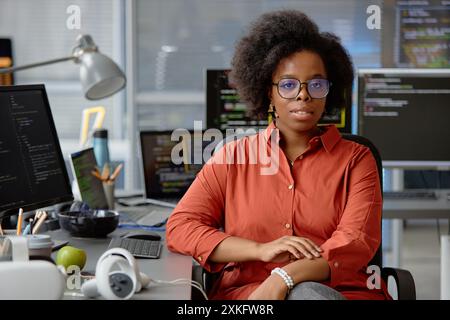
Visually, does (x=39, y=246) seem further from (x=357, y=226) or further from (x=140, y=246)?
(x=357, y=226)

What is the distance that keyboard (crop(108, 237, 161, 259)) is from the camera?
211 cm

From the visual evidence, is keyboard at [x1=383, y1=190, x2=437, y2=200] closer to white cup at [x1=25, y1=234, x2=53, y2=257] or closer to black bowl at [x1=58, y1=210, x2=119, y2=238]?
black bowl at [x1=58, y1=210, x2=119, y2=238]

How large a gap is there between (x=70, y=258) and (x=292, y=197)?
0.62 meters

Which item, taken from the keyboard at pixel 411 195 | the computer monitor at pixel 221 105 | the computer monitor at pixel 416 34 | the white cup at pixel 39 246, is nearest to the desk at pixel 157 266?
the white cup at pixel 39 246

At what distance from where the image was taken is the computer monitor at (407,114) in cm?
370

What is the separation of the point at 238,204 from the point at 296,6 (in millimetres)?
2671

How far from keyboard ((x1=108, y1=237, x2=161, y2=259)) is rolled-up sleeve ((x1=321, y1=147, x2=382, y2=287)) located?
468 mm

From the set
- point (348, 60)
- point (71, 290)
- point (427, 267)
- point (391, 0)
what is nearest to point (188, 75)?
point (391, 0)

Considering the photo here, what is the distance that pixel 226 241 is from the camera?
2061 mm

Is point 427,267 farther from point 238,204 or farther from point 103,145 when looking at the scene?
point 238,204

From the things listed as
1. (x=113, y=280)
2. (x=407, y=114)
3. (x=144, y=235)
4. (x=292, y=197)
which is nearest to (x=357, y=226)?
(x=292, y=197)

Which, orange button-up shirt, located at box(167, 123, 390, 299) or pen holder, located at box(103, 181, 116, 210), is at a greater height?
orange button-up shirt, located at box(167, 123, 390, 299)

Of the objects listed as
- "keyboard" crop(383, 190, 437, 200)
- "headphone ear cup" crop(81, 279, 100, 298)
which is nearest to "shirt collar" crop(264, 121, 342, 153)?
"headphone ear cup" crop(81, 279, 100, 298)

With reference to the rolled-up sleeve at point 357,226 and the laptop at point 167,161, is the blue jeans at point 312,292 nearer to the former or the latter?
the rolled-up sleeve at point 357,226
